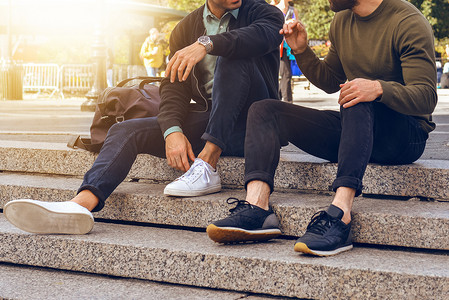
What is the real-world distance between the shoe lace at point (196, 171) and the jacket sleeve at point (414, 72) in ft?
3.30

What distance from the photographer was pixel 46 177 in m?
4.33

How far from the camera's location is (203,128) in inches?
150

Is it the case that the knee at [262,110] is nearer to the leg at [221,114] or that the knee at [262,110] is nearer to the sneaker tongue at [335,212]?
the leg at [221,114]

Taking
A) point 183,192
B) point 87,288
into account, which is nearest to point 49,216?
point 87,288

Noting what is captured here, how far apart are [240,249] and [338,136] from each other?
2.72 feet

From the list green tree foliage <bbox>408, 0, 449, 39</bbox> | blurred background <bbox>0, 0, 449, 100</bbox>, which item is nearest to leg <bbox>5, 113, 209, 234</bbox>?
blurred background <bbox>0, 0, 449, 100</bbox>

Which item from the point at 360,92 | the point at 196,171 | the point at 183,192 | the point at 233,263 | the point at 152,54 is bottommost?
the point at 152,54

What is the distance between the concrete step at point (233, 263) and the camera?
2662 mm

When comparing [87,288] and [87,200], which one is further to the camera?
[87,200]

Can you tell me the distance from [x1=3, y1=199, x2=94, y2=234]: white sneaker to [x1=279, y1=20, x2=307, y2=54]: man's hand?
54.2 inches

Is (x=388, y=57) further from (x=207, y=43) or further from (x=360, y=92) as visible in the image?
(x=207, y=43)

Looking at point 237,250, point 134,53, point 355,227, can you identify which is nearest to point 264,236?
point 237,250

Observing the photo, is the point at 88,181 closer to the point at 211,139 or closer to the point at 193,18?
the point at 211,139

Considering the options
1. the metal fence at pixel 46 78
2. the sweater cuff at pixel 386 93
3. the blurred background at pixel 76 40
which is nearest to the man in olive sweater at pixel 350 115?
the sweater cuff at pixel 386 93
